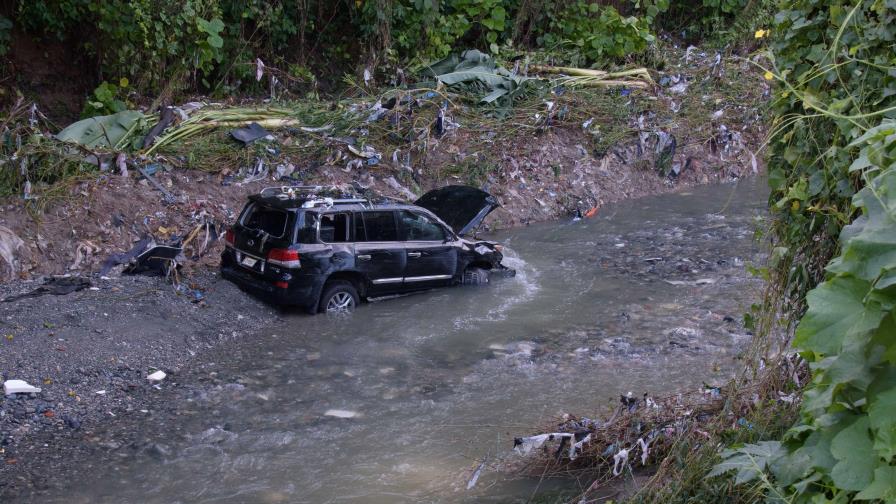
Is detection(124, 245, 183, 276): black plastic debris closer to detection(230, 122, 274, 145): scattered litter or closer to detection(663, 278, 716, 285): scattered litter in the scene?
detection(230, 122, 274, 145): scattered litter

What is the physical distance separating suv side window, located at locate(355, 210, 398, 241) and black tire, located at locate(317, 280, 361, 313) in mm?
691

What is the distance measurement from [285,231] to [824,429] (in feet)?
30.3

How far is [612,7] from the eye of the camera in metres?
23.8

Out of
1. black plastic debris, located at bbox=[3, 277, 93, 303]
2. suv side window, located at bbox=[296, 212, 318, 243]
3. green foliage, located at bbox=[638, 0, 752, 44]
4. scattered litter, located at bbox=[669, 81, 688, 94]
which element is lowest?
black plastic debris, located at bbox=[3, 277, 93, 303]

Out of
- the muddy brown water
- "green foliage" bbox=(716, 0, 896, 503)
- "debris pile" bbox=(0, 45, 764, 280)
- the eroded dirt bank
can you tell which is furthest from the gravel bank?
"green foliage" bbox=(716, 0, 896, 503)

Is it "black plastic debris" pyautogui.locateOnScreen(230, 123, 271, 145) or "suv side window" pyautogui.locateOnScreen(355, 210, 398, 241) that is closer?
"suv side window" pyautogui.locateOnScreen(355, 210, 398, 241)

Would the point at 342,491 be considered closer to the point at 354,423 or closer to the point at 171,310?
the point at 354,423

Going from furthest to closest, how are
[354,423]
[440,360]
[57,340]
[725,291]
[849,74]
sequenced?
1. [725,291]
2. [440,360]
3. [57,340]
4. [354,423]
5. [849,74]

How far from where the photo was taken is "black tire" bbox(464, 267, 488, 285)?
13.9 m

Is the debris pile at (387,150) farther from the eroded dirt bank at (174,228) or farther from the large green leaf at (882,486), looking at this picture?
the large green leaf at (882,486)

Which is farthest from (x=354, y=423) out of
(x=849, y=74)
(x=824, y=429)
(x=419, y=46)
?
(x=419, y=46)

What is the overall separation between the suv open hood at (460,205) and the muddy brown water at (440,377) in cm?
109

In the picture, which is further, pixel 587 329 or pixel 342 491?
pixel 587 329

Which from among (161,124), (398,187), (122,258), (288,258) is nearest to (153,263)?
(122,258)
